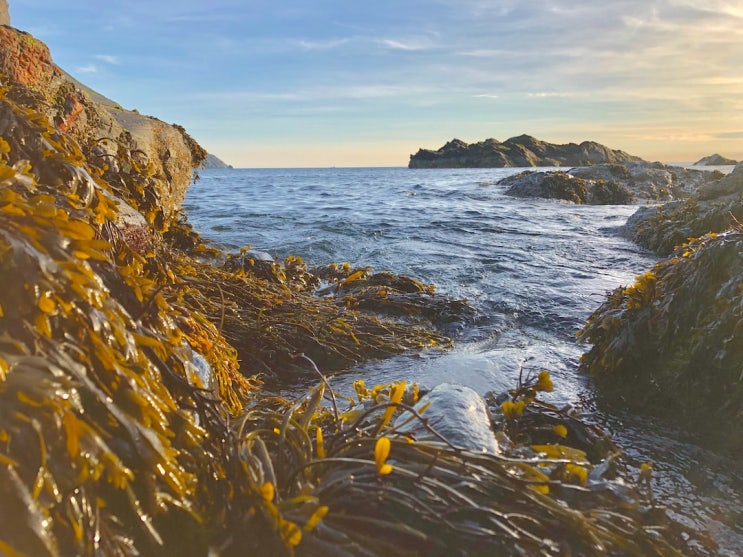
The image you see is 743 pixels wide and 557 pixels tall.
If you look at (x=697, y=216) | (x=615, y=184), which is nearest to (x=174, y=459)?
(x=697, y=216)

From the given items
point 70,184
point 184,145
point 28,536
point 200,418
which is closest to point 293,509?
point 200,418

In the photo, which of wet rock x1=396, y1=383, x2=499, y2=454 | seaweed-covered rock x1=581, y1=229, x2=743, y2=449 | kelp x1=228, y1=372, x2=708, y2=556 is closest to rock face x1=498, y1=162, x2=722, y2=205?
seaweed-covered rock x1=581, y1=229, x2=743, y2=449

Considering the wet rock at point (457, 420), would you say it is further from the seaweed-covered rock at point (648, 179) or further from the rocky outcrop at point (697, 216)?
the seaweed-covered rock at point (648, 179)

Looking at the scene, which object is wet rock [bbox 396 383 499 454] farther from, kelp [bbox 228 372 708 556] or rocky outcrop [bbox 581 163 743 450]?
rocky outcrop [bbox 581 163 743 450]

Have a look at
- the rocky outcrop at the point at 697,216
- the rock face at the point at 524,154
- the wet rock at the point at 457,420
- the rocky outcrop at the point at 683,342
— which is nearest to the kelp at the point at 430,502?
the wet rock at the point at 457,420

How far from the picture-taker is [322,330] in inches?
160

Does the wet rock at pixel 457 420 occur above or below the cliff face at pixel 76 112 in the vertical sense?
below

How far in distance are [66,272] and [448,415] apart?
1.36m

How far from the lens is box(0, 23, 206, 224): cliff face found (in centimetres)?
363

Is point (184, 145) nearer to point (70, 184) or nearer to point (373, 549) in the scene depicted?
point (70, 184)

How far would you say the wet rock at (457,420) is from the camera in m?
1.79

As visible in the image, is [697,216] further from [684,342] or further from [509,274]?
[684,342]

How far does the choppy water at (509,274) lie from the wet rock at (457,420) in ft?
2.77

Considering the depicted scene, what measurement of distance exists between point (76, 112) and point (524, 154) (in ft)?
258
